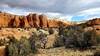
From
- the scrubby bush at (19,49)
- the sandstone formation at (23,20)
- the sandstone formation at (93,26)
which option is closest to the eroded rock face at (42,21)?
the sandstone formation at (23,20)

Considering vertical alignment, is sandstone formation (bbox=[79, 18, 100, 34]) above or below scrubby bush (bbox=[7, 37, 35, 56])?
below

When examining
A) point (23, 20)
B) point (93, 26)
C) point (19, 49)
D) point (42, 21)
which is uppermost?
point (19, 49)

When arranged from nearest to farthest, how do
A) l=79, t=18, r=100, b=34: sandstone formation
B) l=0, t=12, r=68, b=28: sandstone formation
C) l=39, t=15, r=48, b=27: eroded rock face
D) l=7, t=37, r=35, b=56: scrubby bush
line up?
l=7, t=37, r=35, b=56: scrubby bush < l=79, t=18, r=100, b=34: sandstone formation < l=0, t=12, r=68, b=28: sandstone formation < l=39, t=15, r=48, b=27: eroded rock face

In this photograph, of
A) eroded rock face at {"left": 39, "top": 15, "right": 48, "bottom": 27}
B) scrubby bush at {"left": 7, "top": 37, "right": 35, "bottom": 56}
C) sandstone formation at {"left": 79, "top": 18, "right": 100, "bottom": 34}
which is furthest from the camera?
eroded rock face at {"left": 39, "top": 15, "right": 48, "bottom": 27}

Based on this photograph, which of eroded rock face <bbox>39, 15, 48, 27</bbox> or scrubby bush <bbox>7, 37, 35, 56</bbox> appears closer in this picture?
scrubby bush <bbox>7, 37, 35, 56</bbox>

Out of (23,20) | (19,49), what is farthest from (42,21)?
(19,49)

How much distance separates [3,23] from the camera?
390ft

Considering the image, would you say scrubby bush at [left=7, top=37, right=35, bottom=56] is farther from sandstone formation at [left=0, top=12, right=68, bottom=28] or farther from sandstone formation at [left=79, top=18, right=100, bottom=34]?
sandstone formation at [left=0, top=12, right=68, bottom=28]

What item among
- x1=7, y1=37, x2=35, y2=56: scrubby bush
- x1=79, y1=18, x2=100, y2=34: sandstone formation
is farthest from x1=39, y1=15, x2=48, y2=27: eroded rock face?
x1=7, y1=37, x2=35, y2=56: scrubby bush

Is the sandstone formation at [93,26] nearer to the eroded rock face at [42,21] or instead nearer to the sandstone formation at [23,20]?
the sandstone formation at [23,20]

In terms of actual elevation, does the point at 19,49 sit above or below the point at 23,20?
above

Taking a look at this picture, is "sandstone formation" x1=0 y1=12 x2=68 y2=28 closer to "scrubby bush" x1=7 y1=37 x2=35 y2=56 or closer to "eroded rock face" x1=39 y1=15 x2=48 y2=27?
"eroded rock face" x1=39 y1=15 x2=48 y2=27

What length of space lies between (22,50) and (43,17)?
104729 mm

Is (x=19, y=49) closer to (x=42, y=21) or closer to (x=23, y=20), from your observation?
(x=23, y=20)
